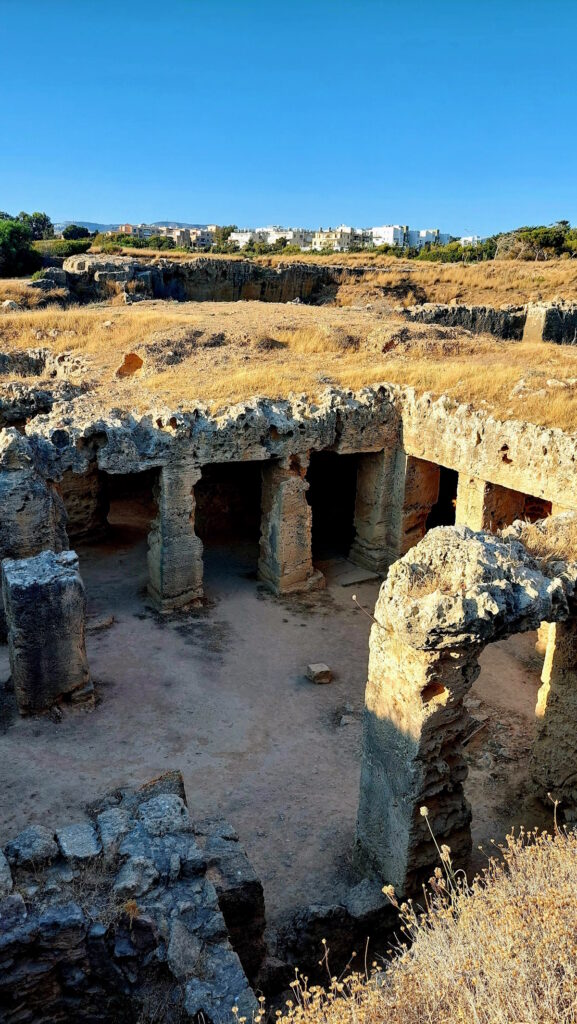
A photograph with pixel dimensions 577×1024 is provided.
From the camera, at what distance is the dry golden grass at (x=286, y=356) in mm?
13133

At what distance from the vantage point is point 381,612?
6051 mm

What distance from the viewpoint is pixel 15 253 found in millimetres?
32375

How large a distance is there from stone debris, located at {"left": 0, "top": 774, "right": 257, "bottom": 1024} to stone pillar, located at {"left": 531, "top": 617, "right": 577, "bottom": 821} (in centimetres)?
378

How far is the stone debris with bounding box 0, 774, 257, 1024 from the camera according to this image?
184 inches

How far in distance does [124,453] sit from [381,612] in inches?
269

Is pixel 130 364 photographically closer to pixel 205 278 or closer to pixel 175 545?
pixel 175 545

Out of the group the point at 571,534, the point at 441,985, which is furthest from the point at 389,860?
the point at 571,534

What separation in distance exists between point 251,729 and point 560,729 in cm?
410

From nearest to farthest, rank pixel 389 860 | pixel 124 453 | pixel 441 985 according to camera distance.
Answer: pixel 441 985 → pixel 389 860 → pixel 124 453

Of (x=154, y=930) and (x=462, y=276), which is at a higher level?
(x=462, y=276)

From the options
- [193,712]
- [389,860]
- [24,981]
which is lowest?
[193,712]

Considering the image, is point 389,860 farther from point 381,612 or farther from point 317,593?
point 317,593

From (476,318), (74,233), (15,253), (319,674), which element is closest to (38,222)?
(74,233)

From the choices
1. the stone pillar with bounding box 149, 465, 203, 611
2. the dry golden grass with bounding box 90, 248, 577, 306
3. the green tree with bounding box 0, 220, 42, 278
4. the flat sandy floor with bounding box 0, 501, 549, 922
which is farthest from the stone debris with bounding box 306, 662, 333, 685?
the green tree with bounding box 0, 220, 42, 278
